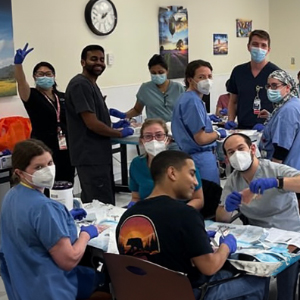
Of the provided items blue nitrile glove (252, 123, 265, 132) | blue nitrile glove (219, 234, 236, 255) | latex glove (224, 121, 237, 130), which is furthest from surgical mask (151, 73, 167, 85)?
blue nitrile glove (219, 234, 236, 255)

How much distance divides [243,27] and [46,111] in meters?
4.86

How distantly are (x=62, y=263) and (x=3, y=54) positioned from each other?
297 centimetres

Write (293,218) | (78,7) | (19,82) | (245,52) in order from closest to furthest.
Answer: (293,218) → (19,82) → (78,7) → (245,52)

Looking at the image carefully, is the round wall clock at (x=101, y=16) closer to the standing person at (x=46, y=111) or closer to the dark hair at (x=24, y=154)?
the standing person at (x=46, y=111)

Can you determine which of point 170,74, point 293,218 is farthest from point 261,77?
point 170,74

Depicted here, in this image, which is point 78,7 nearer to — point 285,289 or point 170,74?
point 170,74

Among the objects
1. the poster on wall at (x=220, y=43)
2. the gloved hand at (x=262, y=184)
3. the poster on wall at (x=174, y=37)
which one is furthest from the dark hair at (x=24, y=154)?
the poster on wall at (x=220, y=43)

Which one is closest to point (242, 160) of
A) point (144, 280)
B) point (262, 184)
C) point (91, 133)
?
point (262, 184)

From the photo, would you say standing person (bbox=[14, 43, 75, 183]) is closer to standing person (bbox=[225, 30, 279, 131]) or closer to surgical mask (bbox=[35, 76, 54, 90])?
surgical mask (bbox=[35, 76, 54, 90])

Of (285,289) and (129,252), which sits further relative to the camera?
(285,289)

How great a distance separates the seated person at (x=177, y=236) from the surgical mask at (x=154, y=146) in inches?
32.1

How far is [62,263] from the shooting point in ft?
6.54

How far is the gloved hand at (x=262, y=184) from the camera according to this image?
91.6 inches

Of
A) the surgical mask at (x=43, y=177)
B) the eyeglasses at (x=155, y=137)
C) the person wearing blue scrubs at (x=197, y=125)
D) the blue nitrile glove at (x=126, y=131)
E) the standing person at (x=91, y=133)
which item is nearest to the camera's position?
the surgical mask at (x=43, y=177)
